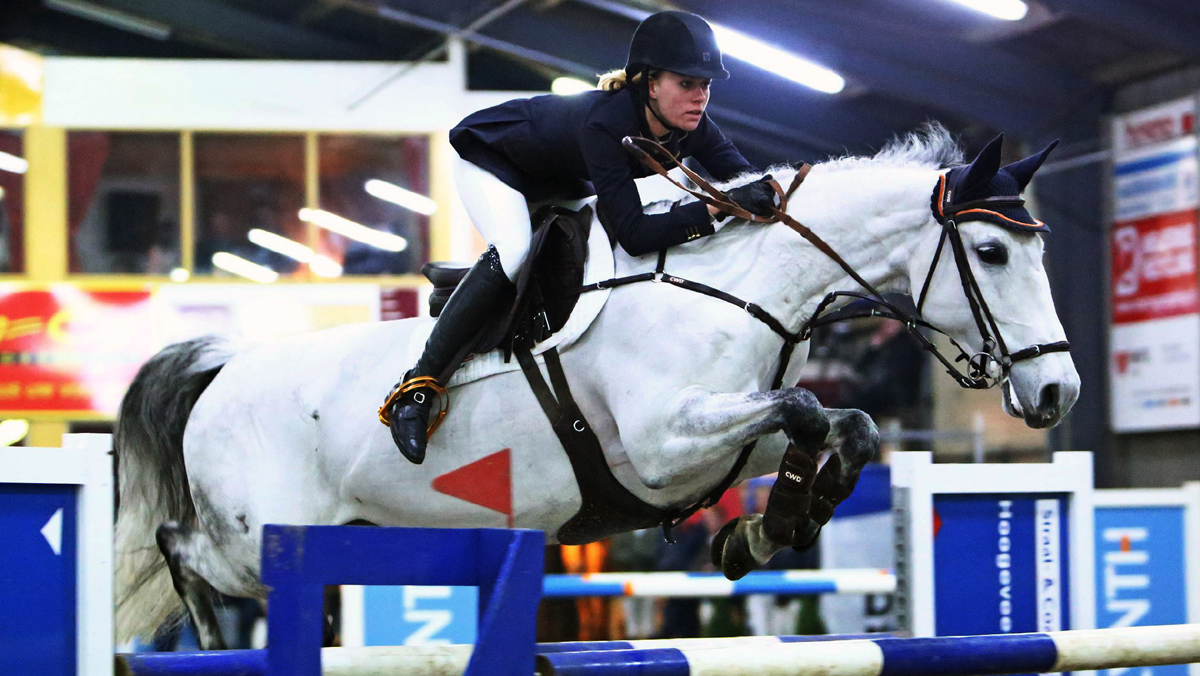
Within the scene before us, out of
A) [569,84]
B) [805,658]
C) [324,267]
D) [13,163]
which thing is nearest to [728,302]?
[805,658]

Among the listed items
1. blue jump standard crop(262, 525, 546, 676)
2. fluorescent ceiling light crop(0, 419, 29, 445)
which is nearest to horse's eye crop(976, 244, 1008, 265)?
blue jump standard crop(262, 525, 546, 676)

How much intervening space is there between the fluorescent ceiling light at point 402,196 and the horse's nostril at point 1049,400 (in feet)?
29.7

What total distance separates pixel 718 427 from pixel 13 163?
972 centimetres

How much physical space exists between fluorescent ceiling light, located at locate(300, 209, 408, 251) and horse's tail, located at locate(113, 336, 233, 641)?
23.6ft

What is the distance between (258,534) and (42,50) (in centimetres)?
1062

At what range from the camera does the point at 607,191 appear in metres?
3.11

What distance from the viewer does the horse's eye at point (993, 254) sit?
2.95 metres

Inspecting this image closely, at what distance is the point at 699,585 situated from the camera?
210 inches

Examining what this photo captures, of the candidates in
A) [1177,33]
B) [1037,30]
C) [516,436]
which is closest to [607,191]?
[516,436]

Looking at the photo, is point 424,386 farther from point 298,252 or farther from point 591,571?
point 298,252

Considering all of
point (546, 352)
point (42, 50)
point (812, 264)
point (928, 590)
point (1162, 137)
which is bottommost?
point (928, 590)

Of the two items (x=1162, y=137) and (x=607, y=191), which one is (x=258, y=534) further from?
(x=1162, y=137)

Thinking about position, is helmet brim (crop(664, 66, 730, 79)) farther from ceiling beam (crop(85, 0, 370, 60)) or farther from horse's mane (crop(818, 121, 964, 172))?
ceiling beam (crop(85, 0, 370, 60))

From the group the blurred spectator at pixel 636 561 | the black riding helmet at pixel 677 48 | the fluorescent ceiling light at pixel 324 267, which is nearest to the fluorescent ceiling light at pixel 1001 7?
the blurred spectator at pixel 636 561
